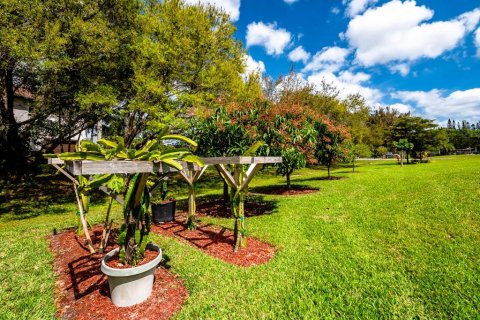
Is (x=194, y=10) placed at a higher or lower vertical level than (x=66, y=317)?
higher

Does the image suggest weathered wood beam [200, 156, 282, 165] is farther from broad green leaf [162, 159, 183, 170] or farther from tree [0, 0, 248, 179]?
tree [0, 0, 248, 179]

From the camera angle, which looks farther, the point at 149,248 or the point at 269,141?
the point at 269,141

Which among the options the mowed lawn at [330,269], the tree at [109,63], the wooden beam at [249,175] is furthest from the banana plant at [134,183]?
the tree at [109,63]

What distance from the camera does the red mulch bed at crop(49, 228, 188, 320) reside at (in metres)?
3.20

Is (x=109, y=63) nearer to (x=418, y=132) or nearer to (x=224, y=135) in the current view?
(x=224, y=135)

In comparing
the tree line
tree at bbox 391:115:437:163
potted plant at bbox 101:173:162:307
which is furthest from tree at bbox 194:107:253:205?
tree at bbox 391:115:437:163

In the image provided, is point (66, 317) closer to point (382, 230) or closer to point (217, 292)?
point (217, 292)

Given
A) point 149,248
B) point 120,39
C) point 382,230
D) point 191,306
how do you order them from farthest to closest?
point 120,39
point 382,230
point 149,248
point 191,306

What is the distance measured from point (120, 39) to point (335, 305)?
45.9 feet

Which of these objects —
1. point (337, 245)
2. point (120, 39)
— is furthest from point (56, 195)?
point (337, 245)

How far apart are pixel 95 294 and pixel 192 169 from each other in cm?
237

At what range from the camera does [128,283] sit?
325cm

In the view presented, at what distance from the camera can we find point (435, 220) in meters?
6.59

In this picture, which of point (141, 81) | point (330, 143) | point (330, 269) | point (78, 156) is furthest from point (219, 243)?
point (330, 143)
